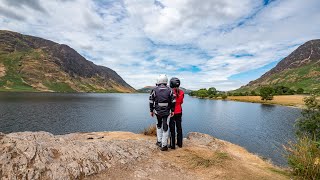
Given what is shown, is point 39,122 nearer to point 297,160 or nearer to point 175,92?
point 175,92

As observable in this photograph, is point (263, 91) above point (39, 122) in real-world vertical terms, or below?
above

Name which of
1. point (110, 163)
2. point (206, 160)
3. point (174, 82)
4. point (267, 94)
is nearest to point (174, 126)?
point (174, 82)

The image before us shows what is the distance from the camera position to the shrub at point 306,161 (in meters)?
9.02

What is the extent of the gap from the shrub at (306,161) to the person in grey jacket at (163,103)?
550 cm

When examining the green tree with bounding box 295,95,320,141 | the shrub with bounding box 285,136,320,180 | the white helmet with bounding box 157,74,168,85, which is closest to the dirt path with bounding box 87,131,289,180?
the shrub with bounding box 285,136,320,180

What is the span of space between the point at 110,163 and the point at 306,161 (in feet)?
24.7

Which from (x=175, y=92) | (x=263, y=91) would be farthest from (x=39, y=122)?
(x=263, y=91)

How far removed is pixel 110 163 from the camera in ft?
31.8

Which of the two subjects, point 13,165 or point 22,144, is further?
point 22,144

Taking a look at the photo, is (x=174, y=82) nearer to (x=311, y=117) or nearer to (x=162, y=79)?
(x=162, y=79)

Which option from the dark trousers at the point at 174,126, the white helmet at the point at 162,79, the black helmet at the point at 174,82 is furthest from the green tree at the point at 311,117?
the white helmet at the point at 162,79

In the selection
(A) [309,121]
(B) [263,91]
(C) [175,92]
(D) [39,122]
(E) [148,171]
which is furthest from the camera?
(B) [263,91]

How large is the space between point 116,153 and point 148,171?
69.3 inches

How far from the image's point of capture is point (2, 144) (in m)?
8.25
